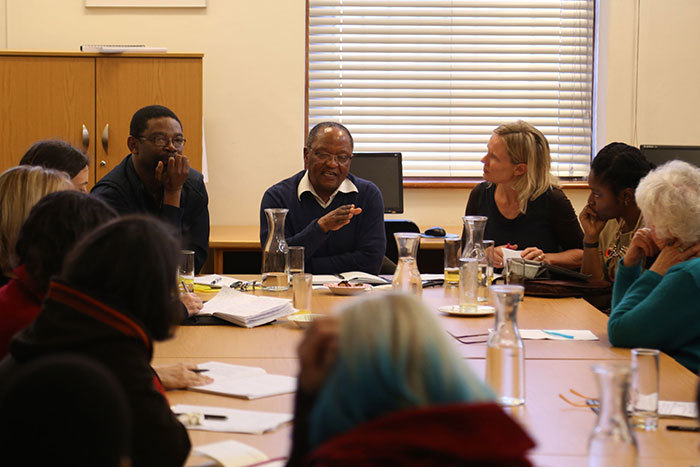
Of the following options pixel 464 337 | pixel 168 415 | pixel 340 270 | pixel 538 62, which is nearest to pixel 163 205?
pixel 340 270

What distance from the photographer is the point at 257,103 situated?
5051 millimetres

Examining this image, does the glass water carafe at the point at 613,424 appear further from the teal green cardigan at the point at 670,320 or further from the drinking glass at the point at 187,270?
the drinking glass at the point at 187,270

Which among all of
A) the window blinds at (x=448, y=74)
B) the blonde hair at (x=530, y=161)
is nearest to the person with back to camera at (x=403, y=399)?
the blonde hair at (x=530, y=161)

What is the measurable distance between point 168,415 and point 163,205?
7.35 ft

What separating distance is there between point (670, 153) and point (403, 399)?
14.1 feet

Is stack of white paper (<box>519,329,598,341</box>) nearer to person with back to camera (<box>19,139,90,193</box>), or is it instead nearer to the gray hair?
the gray hair

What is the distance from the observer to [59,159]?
2953mm

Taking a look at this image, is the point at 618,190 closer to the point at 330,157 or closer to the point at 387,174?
the point at 330,157

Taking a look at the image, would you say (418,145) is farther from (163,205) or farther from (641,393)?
(641,393)

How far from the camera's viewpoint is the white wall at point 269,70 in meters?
4.94

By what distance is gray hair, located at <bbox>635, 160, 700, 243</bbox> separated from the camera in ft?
7.00

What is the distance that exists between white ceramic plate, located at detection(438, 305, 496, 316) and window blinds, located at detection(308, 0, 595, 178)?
2818mm

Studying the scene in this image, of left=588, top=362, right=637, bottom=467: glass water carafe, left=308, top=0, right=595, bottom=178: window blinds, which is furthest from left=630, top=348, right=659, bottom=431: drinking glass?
left=308, top=0, right=595, bottom=178: window blinds

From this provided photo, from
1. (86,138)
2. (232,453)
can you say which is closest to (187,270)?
(232,453)
